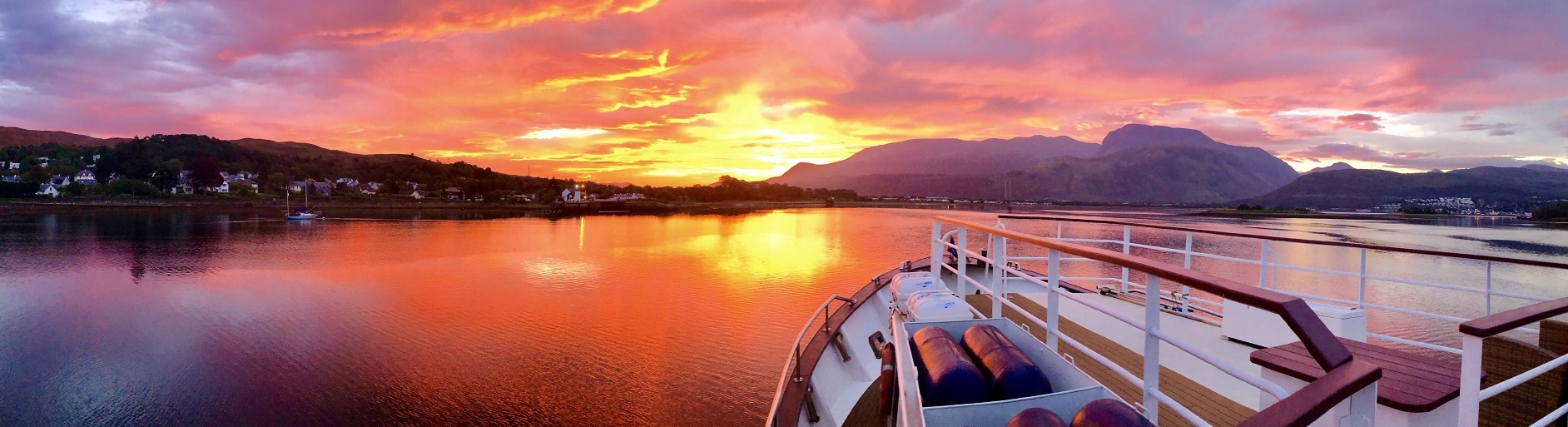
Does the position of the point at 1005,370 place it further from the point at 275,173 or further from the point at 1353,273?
the point at 275,173

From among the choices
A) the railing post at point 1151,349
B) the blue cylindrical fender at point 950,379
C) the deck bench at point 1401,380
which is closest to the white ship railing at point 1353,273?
the railing post at point 1151,349

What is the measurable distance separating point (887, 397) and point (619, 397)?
28.3 ft

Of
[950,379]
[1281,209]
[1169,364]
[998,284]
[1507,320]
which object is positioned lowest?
[1169,364]

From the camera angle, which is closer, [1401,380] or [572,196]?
[1401,380]

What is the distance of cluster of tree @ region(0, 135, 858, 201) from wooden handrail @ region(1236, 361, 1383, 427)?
115 meters

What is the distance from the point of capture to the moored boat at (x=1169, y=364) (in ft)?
5.24

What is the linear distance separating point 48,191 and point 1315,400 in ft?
410

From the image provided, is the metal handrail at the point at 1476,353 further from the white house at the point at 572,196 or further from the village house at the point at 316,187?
the village house at the point at 316,187

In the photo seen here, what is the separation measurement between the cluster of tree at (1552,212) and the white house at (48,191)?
566 feet

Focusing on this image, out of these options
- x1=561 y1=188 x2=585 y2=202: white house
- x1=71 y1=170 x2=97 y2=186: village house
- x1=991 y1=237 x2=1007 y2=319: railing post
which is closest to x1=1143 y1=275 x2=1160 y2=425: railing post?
x1=991 y1=237 x2=1007 y2=319: railing post

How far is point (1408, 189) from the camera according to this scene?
3605 inches

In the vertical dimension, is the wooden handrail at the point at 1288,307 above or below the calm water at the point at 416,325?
above

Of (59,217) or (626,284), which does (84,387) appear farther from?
(59,217)

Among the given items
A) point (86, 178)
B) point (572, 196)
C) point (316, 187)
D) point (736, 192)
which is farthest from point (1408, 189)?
point (86, 178)
